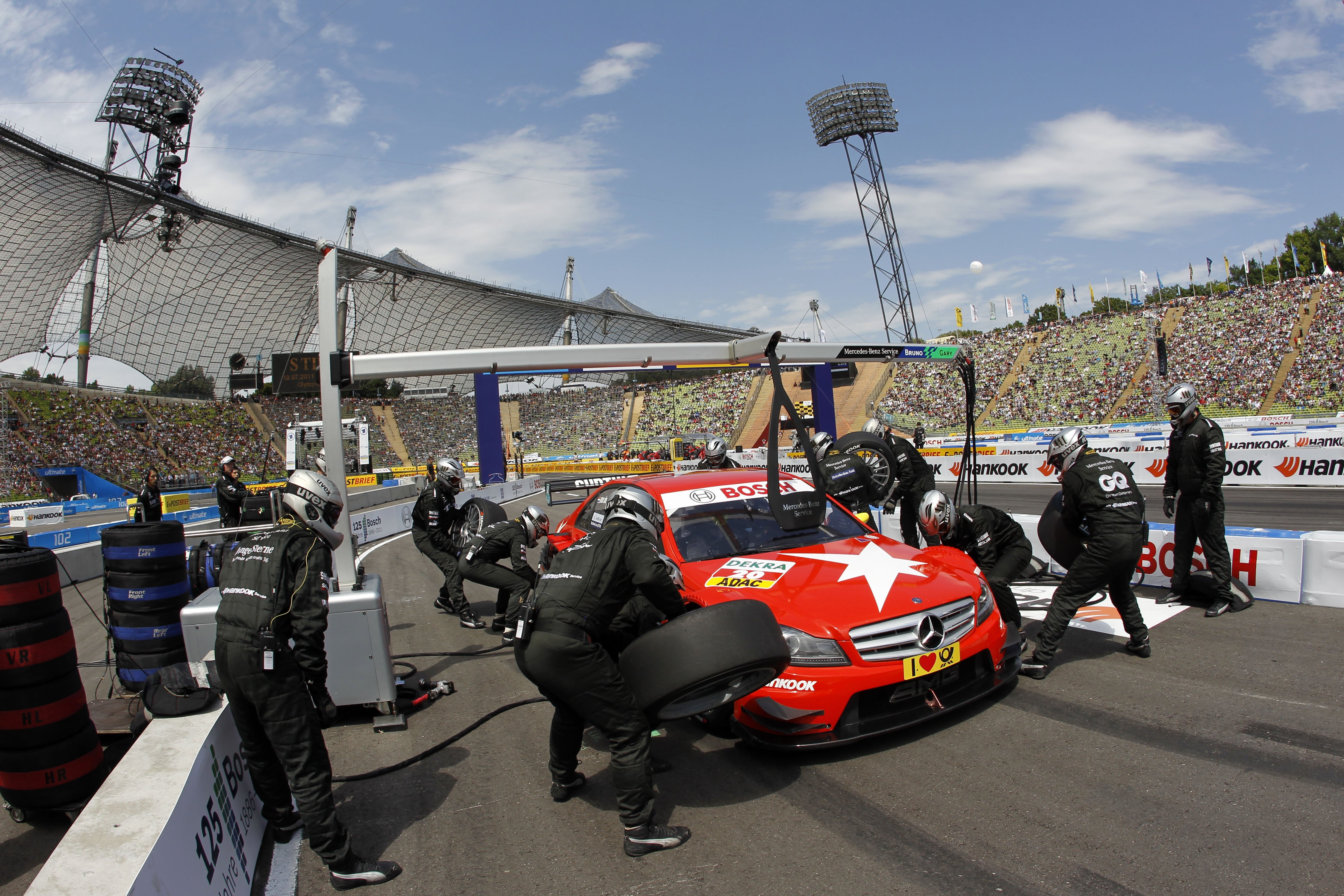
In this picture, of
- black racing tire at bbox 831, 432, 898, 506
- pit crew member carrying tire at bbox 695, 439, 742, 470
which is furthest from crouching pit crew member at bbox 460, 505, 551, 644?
black racing tire at bbox 831, 432, 898, 506

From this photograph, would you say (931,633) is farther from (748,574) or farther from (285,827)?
(285,827)

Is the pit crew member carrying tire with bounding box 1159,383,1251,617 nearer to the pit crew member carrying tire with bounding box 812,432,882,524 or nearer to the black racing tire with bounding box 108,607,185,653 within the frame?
the pit crew member carrying tire with bounding box 812,432,882,524

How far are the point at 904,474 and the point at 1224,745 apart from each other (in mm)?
4153

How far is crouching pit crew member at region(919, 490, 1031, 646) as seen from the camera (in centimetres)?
555

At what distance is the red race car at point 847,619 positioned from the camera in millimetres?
3912

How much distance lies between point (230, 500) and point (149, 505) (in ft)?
5.50

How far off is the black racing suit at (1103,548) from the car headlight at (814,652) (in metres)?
2.05

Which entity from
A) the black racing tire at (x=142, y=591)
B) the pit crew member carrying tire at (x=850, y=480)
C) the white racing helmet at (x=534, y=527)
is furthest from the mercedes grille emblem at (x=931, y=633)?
the black racing tire at (x=142, y=591)

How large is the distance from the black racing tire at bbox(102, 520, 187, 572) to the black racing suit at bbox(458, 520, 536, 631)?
8.14ft

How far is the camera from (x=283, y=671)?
3324mm

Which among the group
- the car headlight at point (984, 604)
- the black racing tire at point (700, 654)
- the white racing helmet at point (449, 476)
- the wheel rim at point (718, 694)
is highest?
the white racing helmet at point (449, 476)

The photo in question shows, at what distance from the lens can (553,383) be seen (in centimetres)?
6469

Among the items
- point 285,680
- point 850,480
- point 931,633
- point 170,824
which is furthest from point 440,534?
point 170,824

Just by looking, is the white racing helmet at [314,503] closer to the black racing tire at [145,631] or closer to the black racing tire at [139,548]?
the black racing tire at [139,548]
